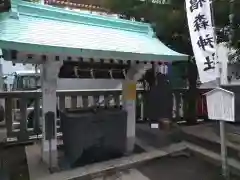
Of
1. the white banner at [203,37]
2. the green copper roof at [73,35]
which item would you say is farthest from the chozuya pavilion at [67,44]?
the white banner at [203,37]

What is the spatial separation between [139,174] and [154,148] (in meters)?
1.38

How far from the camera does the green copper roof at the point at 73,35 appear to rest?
393cm

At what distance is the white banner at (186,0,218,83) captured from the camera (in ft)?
14.0

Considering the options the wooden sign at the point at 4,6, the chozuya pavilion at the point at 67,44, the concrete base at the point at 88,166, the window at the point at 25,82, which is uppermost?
the wooden sign at the point at 4,6

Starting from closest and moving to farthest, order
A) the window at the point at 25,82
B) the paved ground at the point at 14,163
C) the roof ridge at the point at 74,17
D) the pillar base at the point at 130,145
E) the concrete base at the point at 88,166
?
the concrete base at the point at 88,166 < the paved ground at the point at 14,163 < the roof ridge at the point at 74,17 < the pillar base at the point at 130,145 < the window at the point at 25,82

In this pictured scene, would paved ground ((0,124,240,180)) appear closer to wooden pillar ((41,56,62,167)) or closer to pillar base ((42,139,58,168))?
pillar base ((42,139,58,168))

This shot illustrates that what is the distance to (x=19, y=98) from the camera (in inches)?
263

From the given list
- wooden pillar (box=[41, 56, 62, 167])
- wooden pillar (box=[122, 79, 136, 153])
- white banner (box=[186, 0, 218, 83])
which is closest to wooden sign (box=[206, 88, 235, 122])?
white banner (box=[186, 0, 218, 83])

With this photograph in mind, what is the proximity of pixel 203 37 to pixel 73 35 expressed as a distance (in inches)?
99.8

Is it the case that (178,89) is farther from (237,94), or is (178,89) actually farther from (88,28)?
(88,28)

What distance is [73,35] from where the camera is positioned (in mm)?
4766

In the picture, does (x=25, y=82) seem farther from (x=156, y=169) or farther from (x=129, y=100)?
(x=156, y=169)

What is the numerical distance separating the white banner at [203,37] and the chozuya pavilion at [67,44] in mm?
989

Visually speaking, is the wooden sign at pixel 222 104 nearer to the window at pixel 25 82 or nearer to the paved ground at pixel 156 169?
the paved ground at pixel 156 169
